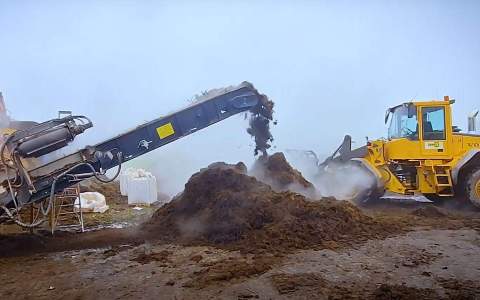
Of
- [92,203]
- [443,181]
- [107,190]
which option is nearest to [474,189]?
[443,181]

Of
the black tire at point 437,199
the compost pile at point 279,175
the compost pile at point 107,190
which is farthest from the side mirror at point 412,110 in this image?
the compost pile at point 107,190

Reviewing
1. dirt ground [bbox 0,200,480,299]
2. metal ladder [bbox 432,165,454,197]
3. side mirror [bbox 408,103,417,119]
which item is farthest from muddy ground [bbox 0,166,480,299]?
side mirror [bbox 408,103,417,119]

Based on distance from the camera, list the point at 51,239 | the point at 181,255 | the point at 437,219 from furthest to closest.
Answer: the point at 437,219, the point at 51,239, the point at 181,255

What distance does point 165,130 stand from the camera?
315 inches

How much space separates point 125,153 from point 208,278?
3251 mm

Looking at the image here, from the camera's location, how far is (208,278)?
546cm

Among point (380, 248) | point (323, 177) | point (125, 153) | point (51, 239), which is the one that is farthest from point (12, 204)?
point (323, 177)

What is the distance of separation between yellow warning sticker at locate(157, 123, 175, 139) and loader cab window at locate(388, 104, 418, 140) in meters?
6.33

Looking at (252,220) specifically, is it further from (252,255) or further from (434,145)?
(434,145)

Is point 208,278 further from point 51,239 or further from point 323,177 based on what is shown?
point 323,177

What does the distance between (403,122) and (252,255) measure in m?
6.75

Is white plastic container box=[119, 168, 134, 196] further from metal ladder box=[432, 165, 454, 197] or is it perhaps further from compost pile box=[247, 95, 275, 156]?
metal ladder box=[432, 165, 454, 197]

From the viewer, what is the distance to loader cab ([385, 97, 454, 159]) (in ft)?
35.4

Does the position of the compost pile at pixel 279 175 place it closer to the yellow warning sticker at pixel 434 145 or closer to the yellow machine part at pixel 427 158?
the yellow machine part at pixel 427 158
